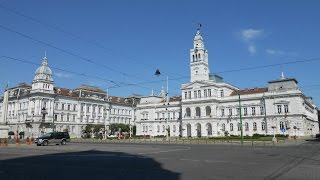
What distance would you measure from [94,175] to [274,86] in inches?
3463

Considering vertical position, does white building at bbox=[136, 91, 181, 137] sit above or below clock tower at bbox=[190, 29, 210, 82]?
below

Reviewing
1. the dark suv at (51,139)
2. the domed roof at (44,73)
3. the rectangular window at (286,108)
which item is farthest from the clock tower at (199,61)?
the dark suv at (51,139)

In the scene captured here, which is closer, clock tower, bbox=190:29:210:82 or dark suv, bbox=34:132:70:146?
dark suv, bbox=34:132:70:146

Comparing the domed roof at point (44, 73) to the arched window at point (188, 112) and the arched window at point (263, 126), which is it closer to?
the arched window at point (188, 112)

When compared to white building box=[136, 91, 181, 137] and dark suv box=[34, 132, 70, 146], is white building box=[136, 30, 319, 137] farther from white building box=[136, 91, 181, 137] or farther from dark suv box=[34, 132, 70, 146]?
dark suv box=[34, 132, 70, 146]

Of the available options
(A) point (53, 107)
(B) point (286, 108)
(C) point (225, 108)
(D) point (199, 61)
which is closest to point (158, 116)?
(D) point (199, 61)

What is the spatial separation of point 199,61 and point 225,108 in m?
17.7

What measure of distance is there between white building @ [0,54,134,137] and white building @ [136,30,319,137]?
19.9m

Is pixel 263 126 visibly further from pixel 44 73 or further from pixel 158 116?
pixel 44 73

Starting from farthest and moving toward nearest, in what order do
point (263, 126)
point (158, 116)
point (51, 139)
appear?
point (158, 116), point (263, 126), point (51, 139)

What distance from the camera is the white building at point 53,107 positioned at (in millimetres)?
104812

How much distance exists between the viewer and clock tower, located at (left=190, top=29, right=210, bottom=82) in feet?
353

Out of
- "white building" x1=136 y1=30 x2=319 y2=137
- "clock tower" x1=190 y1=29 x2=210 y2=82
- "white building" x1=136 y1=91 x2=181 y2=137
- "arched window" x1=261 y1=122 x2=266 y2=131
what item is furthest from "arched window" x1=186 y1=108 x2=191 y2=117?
"arched window" x1=261 y1=122 x2=266 y2=131

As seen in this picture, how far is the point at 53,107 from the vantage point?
10844 centimetres
